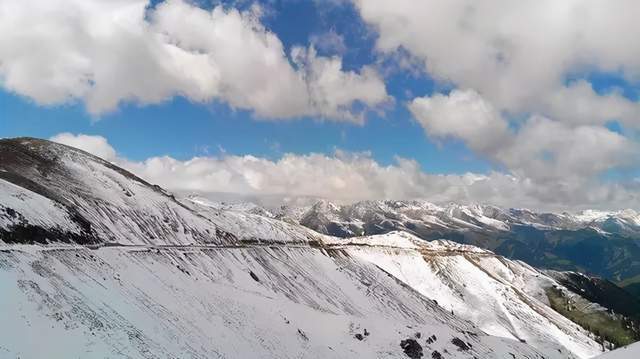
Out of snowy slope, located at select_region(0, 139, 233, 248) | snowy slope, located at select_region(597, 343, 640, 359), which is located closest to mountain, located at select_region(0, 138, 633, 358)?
snowy slope, located at select_region(0, 139, 233, 248)

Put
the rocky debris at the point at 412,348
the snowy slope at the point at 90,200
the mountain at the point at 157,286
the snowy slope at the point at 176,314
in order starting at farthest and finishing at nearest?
the snowy slope at the point at 90,200, the rocky debris at the point at 412,348, the mountain at the point at 157,286, the snowy slope at the point at 176,314

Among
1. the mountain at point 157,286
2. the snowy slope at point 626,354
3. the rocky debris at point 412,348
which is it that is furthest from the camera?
the rocky debris at point 412,348

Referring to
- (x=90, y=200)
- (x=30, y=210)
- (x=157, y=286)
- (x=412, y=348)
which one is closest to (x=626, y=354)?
(x=157, y=286)

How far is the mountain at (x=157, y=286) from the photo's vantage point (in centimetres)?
4403

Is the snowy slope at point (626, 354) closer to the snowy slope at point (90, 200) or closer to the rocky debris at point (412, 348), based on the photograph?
the rocky debris at point (412, 348)

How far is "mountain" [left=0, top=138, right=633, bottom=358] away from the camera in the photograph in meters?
44.0

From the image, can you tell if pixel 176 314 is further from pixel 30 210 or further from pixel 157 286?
pixel 30 210

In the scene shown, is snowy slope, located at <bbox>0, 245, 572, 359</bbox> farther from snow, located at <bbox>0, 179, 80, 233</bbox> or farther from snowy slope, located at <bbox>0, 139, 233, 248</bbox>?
snowy slope, located at <bbox>0, 139, 233, 248</bbox>

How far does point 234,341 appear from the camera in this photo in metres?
61.6

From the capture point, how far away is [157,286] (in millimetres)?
69750

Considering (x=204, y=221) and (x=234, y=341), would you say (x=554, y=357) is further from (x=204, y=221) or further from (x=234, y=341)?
(x=234, y=341)

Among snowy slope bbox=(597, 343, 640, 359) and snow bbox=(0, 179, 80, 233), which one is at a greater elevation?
snowy slope bbox=(597, 343, 640, 359)

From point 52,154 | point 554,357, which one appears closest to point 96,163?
point 52,154

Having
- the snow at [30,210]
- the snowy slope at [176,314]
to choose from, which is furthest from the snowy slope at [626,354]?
the snow at [30,210]
